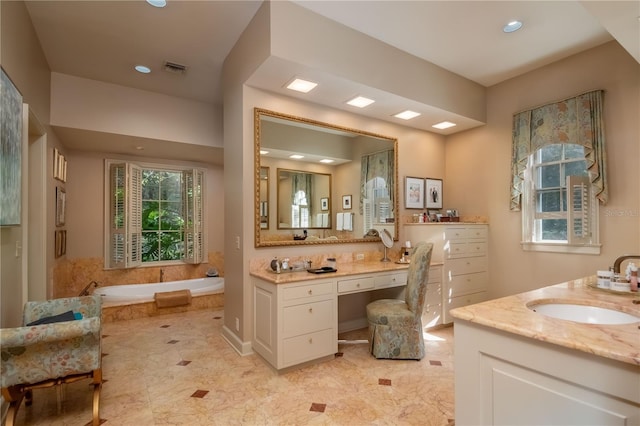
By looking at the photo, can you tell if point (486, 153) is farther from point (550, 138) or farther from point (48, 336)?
point (48, 336)

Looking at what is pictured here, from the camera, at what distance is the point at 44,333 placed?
171 centimetres

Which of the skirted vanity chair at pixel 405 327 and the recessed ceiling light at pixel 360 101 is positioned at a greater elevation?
the recessed ceiling light at pixel 360 101

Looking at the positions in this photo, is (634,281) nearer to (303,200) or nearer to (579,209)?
(579,209)

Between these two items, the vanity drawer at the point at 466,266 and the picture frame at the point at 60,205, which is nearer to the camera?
the vanity drawer at the point at 466,266

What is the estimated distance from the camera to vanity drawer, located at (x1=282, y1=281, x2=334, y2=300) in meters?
2.69

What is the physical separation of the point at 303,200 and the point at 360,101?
4.33ft

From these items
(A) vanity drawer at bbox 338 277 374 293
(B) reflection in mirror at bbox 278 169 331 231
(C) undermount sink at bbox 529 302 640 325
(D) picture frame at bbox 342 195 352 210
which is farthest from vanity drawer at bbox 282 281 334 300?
(C) undermount sink at bbox 529 302 640 325

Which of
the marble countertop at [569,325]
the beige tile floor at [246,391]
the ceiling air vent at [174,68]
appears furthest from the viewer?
the ceiling air vent at [174,68]

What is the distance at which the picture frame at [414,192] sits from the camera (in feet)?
14.2

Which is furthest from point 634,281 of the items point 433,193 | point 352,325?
point 433,193

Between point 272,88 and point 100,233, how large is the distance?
3900 millimetres

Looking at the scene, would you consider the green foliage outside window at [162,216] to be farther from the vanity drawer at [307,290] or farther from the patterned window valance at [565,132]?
the patterned window valance at [565,132]

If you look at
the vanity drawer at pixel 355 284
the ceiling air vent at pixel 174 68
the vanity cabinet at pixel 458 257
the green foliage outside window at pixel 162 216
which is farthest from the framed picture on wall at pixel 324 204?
the green foliage outside window at pixel 162 216

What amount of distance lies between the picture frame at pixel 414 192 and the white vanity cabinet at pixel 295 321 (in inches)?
78.5
